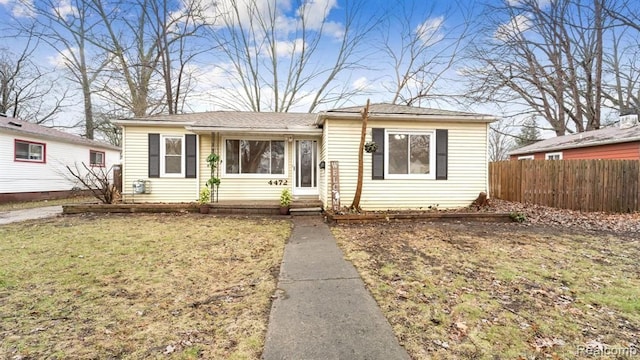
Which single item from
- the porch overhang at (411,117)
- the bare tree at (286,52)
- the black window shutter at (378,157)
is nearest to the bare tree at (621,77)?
the bare tree at (286,52)

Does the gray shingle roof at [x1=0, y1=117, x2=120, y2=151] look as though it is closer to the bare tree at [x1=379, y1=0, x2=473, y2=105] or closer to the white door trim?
the white door trim

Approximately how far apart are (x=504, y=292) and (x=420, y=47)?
19.8 metres

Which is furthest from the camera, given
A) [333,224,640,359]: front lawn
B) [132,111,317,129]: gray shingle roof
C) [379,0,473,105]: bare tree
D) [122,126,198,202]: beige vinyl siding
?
[379,0,473,105]: bare tree

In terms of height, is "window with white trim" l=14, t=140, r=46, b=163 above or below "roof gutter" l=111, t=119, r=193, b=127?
below

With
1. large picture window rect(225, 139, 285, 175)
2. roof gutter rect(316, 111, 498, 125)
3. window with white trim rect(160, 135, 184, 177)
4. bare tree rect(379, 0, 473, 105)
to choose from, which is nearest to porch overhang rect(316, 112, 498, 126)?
roof gutter rect(316, 111, 498, 125)

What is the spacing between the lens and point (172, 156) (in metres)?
9.66

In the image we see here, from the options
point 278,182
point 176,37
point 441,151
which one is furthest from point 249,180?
point 176,37

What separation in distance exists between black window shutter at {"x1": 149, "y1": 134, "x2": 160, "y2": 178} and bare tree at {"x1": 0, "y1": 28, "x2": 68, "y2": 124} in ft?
52.6

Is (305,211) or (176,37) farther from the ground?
(176,37)

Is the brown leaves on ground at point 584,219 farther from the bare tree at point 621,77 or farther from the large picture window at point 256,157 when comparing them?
the bare tree at point 621,77

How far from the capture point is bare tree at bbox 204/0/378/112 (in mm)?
19312

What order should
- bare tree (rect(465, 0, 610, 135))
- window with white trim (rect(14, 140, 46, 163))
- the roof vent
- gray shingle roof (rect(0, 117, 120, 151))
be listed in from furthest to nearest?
bare tree (rect(465, 0, 610, 135))
the roof vent
window with white trim (rect(14, 140, 46, 163))
gray shingle roof (rect(0, 117, 120, 151))

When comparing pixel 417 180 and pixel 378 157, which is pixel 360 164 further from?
pixel 417 180

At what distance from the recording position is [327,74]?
20547mm
